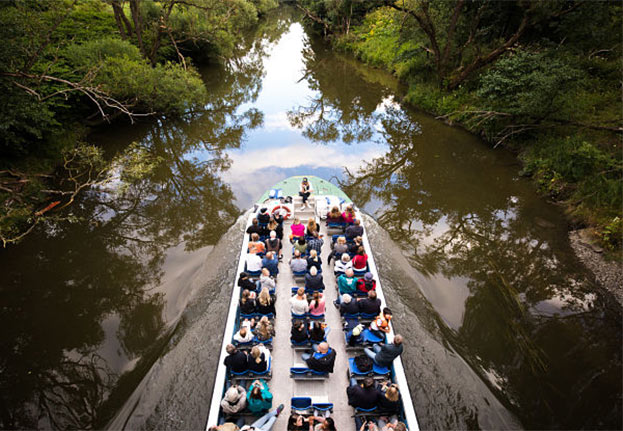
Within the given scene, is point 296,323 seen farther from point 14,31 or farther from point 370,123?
point 370,123

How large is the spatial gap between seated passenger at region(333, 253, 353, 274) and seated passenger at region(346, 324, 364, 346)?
1.97 meters

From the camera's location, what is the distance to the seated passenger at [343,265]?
8500 mm

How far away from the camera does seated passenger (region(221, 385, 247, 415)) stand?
17.9 ft

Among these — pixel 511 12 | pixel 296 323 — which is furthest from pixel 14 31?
pixel 511 12

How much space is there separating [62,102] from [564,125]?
2345 centimetres

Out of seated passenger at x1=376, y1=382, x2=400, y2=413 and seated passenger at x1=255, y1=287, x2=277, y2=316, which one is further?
seated passenger at x1=255, y1=287, x2=277, y2=316

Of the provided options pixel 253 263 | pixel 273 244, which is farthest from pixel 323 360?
pixel 273 244

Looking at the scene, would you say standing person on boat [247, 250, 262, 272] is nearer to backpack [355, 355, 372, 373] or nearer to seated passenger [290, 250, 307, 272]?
seated passenger [290, 250, 307, 272]

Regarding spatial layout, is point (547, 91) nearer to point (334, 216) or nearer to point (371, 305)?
point (334, 216)

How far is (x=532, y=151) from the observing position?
1455 cm

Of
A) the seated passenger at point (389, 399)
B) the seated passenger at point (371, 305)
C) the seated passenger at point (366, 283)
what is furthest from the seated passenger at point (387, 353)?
the seated passenger at point (366, 283)

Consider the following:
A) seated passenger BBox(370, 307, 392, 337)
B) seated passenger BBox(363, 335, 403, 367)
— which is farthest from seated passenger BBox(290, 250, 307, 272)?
seated passenger BBox(363, 335, 403, 367)

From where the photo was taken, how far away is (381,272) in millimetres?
9883

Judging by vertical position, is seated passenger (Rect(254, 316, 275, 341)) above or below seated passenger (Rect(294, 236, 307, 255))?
below
